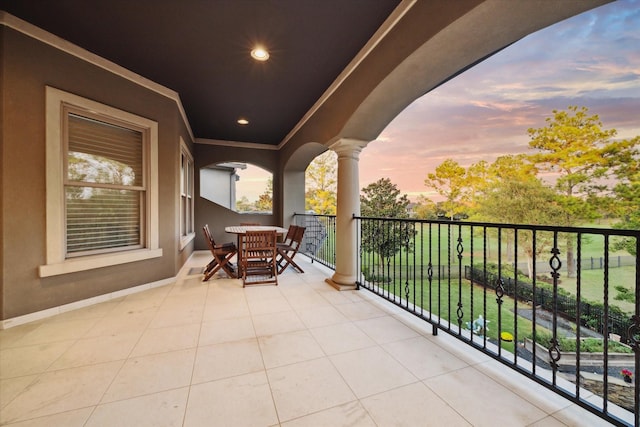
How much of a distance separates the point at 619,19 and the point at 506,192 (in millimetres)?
8138

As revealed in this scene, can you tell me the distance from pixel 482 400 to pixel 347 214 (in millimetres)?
2321

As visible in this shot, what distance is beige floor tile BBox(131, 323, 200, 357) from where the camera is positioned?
186 cm

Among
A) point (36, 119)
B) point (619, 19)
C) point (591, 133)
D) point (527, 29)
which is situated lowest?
point (36, 119)

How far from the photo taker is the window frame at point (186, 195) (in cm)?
438

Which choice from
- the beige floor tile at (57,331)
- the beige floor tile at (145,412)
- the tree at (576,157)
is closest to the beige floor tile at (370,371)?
the beige floor tile at (145,412)

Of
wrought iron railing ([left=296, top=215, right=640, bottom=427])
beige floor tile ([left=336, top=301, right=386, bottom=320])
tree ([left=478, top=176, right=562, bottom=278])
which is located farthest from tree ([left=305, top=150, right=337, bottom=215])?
beige floor tile ([left=336, top=301, right=386, bottom=320])

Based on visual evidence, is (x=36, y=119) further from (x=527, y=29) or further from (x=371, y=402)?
(x=527, y=29)

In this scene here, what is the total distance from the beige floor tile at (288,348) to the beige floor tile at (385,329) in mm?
501

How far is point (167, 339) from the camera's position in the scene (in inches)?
79.0

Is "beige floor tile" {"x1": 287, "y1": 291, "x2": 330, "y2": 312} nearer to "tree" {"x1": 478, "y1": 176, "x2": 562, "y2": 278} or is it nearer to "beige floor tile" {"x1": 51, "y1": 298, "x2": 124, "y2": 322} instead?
"beige floor tile" {"x1": 51, "y1": 298, "x2": 124, "y2": 322}

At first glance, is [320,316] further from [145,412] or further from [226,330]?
[145,412]

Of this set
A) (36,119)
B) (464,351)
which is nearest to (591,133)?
(464,351)

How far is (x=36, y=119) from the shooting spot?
2361 mm

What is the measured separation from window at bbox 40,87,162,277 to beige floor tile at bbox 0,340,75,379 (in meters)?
0.86
